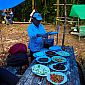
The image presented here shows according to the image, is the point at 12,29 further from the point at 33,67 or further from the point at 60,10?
the point at 33,67

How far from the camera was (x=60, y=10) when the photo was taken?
17.0m

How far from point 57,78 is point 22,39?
7.85 metres

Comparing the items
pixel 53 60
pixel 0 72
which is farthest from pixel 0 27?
pixel 0 72

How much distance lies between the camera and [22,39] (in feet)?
41.1

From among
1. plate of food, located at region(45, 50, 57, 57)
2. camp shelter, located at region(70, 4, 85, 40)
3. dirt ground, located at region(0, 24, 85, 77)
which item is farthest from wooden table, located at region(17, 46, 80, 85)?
camp shelter, located at region(70, 4, 85, 40)

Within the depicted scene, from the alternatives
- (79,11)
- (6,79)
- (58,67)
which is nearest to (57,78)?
(58,67)

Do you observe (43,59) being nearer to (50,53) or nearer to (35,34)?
(50,53)

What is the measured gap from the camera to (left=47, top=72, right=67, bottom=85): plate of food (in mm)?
4680

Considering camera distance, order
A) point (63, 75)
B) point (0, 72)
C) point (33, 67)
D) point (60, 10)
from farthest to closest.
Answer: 1. point (60, 10)
2. point (33, 67)
3. point (63, 75)
4. point (0, 72)

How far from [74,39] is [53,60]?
7.03 metres

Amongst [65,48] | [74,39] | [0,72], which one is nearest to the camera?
[0,72]

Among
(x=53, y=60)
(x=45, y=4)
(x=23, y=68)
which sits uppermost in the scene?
(x=45, y=4)

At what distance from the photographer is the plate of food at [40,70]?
504 cm

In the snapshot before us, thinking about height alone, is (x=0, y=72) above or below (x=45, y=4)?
below
